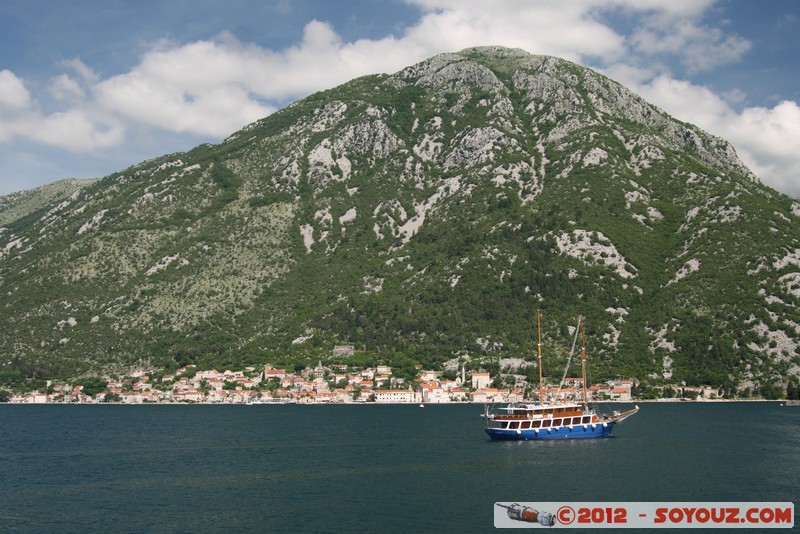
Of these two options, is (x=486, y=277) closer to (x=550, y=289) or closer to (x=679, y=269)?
(x=550, y=289)

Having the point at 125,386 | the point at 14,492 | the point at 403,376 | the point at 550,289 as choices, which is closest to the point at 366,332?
the point at 403,376

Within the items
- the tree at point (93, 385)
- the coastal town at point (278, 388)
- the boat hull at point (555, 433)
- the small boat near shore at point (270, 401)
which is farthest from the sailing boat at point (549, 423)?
the tree at point (93, 385)

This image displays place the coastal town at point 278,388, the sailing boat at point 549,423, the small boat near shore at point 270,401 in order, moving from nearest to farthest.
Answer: the sailing boat at point 549,423 → the coastal town at point 278,388 → the small boat near shore at point 270,401

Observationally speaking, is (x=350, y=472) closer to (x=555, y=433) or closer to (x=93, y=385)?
(x=555, y=433)

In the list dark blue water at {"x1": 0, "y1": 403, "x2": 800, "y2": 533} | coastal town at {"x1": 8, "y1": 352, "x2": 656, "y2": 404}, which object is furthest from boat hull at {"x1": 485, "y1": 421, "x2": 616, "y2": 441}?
coastal town at {"x1": 8, "y1": 352, "x2": 656, "y2": 404}

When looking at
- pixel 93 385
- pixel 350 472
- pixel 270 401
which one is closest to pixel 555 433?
pixel 350 472

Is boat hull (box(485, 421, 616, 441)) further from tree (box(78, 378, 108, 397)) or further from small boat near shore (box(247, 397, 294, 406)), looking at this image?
tree (box(78, 378, 108, 397))

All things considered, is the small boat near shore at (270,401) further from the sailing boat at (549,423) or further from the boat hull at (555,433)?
the boat hull at (555,433)
